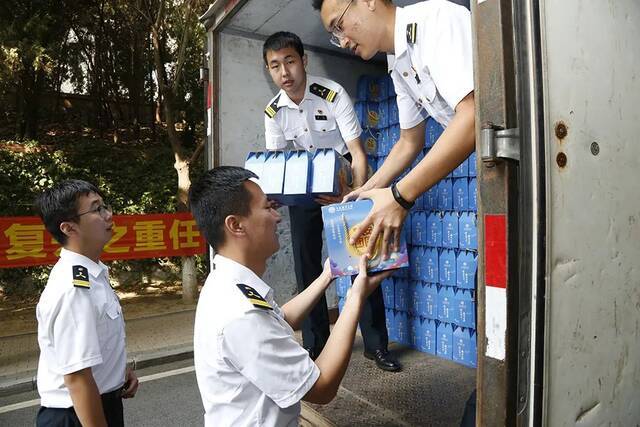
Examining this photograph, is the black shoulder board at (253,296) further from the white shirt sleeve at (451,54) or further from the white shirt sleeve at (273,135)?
the white shirt sleeve at (273,135)

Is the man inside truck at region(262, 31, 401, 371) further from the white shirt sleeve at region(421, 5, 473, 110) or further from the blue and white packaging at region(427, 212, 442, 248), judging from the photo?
the white shirt sleeve at region(421, 5, 473, 110)

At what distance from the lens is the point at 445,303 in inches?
106

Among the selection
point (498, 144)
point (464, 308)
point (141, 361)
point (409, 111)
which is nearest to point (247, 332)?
point (498, 144)

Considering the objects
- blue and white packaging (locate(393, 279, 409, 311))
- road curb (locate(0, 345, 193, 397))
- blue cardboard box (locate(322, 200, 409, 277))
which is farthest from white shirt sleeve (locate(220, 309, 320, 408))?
road curb (locate(0, 345, 193, 397))

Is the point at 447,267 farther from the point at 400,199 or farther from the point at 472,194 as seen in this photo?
the point at 400,199

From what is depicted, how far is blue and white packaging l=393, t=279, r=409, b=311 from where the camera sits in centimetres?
291

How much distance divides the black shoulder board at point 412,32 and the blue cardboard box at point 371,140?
62.8 inches

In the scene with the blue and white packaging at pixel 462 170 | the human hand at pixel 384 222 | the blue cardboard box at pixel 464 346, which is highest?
the blue and white packaging at pixel 462 170

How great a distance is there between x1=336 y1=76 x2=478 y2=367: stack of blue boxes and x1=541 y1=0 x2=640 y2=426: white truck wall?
1350 mm

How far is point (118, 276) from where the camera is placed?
7.61 m

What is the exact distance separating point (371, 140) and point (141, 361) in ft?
9.11

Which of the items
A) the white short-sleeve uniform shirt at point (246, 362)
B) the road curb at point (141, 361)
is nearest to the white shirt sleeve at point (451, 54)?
the white short-sleeve uniform shirt at point (246, 362)

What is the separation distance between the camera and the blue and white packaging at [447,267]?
2.67 meters

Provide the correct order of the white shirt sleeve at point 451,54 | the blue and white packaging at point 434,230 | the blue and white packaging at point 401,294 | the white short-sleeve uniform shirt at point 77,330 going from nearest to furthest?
1. the white shirt sleeve at point 451,54
2. the white short-sleeve uniform shirt at point 77,330
3. the blue and white packaging at point 434,230
4. the blue and white packaging at point 401,294
